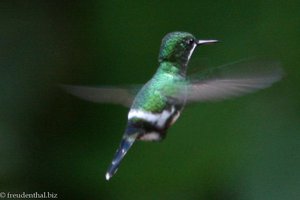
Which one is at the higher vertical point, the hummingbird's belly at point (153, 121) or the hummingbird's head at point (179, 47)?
the hummingbird's head at point (179, 47)

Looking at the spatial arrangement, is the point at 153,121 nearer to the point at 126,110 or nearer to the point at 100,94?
the point at 100,94

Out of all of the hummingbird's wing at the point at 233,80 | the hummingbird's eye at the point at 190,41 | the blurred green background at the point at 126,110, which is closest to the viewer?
the hummingbird's wing at the point at 233,80

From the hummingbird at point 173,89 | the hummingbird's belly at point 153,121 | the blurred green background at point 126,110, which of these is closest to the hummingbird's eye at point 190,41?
the hummingbird at point 173,89

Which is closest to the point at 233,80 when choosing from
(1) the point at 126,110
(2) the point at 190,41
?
(2) the point at 190,41

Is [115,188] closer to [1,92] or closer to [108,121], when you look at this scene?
[108,121]

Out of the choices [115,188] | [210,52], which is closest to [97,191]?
[115,188]

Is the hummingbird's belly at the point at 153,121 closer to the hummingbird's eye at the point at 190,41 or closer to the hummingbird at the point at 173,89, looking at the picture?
the hummingbird at the point at 173,89
